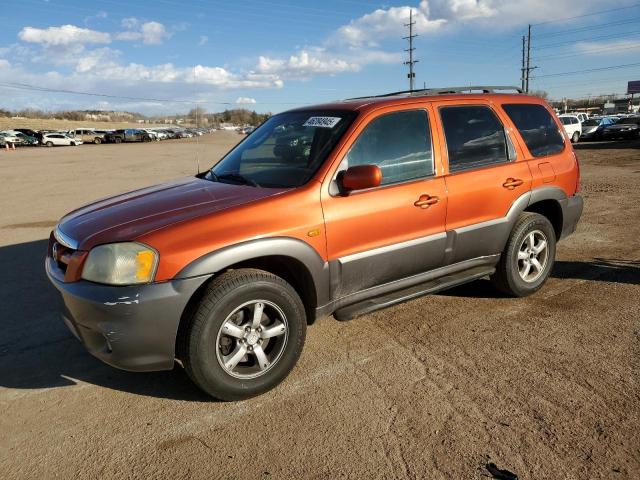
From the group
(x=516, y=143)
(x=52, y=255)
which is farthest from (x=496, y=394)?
(x=52, y=255)

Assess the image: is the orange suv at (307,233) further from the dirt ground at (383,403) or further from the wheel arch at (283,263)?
the dirt ground at (383,403)

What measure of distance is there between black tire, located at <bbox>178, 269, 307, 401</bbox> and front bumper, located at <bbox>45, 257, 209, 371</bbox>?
0.10 m

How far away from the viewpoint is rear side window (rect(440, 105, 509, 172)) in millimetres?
4066

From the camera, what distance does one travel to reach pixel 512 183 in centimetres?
435

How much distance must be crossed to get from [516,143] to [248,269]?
280cm

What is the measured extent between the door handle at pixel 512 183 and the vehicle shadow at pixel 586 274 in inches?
42.2

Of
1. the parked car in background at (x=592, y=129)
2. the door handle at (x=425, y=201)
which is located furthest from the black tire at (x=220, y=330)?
the parked car in background at (x=592, y=129)

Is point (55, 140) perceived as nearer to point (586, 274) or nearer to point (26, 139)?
point (26, 139)

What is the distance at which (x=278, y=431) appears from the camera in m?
2.83

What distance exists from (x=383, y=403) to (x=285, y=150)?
6.62 ft

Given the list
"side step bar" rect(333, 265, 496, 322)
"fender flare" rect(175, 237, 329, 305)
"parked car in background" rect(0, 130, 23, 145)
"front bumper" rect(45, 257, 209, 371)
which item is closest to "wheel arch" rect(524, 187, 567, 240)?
"side step bar" rect(333, 265, 496, 322)

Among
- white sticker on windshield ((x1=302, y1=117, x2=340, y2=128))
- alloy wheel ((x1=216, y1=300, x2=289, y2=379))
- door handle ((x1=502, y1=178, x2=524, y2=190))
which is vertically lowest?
alloy wheel ((x1=216, y1=300, x2=289, y2=379))

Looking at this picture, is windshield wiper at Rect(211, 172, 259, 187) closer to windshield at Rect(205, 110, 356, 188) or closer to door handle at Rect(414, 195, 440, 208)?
windshield at Rect(205, 110, 356, 188)

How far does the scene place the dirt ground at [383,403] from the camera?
8.38ft
